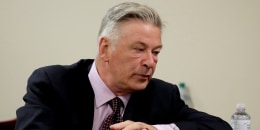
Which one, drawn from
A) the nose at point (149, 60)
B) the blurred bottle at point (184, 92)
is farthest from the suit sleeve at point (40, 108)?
the blurred bottle at point (184, 92)

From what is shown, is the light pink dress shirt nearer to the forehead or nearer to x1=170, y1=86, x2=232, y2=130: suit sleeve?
x1=170, y1=86, x2=232, y2=130: suit sleeve

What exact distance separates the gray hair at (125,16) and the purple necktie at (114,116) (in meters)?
0.27

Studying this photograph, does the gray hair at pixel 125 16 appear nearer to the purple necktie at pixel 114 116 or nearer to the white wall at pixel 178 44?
the purple necktie at pixel 114 116

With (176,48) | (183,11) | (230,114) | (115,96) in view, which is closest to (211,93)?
(230,114)

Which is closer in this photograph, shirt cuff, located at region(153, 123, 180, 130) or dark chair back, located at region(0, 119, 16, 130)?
shirt cuff, located at region(153, 123, 180, 130)

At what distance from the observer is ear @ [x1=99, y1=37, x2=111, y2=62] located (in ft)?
4.48

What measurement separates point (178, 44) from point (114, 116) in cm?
119

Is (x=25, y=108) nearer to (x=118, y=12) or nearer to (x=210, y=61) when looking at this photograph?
(x=118, y=12)

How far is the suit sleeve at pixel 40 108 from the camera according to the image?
3.98 feet

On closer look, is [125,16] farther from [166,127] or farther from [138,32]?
[166,127]

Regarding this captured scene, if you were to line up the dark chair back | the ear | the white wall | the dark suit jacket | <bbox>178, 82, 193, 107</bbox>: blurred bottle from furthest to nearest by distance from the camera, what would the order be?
<bbox>178, 82, 193, 107</bbox>: blurred bottle < the white wall < the dark chair back < the ear < the dark suit jacket

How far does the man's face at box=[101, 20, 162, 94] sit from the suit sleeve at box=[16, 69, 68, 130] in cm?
27

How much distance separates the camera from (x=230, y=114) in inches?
92.7

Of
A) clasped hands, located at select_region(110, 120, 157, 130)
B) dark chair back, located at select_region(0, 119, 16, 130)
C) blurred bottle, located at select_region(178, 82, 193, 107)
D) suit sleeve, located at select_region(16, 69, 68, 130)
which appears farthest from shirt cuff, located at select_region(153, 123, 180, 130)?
blurred bottle, located at select_region(178, 82, 193, 107)
